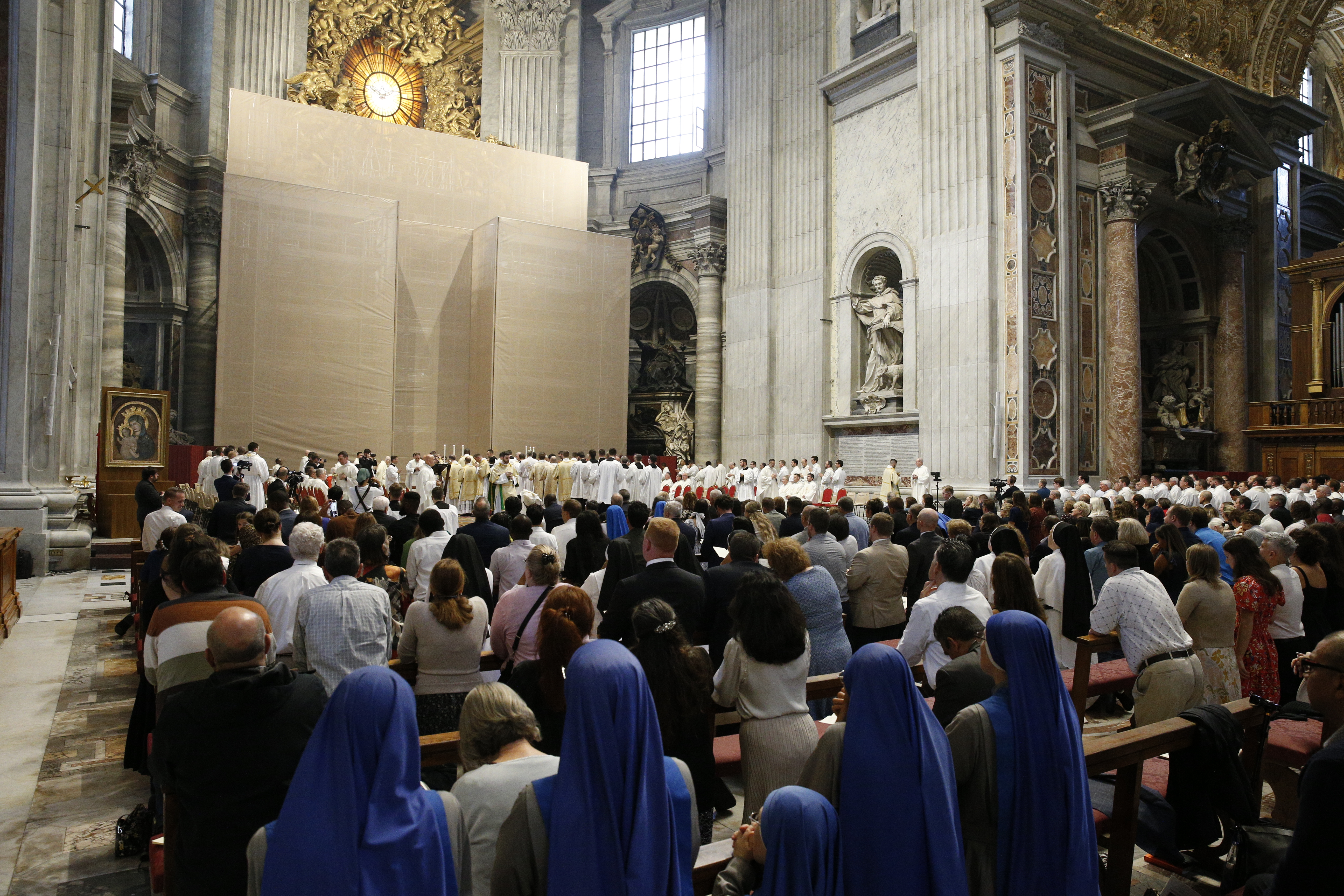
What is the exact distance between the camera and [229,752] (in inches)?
94.8

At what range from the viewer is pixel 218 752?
240 centimetres

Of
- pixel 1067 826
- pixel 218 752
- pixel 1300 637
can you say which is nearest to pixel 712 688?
pixel 1067 826

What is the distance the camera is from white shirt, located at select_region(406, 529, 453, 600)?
596 cm

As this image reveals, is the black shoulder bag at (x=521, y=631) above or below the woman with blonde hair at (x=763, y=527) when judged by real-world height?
below

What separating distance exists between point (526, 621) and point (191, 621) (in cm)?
139

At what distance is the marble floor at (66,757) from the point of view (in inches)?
150

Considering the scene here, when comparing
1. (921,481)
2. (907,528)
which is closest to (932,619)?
(907,528)

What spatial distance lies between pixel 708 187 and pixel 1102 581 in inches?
820

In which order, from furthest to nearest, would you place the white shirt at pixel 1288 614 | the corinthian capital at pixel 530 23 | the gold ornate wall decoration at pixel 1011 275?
the corinthian capital at pixel 530 23
the gold ornate wall decoration at pixel 1011 275
the white shirt at pixel 1288 614

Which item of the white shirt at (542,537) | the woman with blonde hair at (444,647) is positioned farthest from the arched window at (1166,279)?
the woman with blonde hair at (444,647)

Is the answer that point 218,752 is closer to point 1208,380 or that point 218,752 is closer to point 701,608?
point 701,608

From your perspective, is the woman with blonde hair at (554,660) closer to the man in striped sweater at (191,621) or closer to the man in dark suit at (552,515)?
the man in striped sweater at (191,621)

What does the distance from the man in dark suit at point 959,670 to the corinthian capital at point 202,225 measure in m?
21.7

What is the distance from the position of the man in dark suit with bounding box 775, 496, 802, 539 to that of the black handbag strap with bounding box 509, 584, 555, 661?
4276mm
